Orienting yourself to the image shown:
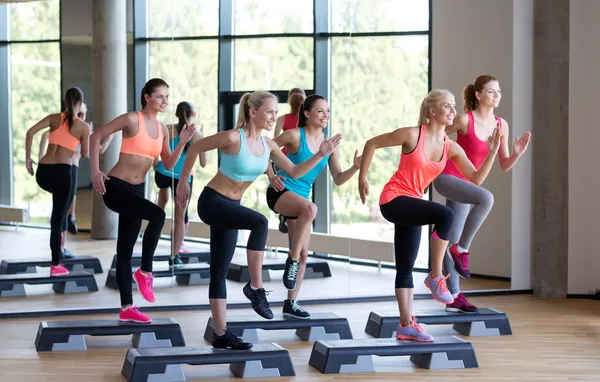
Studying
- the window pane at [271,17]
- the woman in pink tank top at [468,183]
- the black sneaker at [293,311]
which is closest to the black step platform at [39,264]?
the black sneaker at [293,311]

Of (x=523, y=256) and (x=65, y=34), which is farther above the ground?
(x=65, y=34)

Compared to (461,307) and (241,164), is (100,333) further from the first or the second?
(461,307)

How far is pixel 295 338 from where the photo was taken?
5.75 metres

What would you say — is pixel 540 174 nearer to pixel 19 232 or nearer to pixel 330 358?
pixel 330 358

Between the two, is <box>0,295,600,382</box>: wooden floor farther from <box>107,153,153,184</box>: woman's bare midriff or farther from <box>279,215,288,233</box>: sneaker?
<box>107,153,153,184</box>: woman's bare midriff

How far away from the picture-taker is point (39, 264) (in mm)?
6832

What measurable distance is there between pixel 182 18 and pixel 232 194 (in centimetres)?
245

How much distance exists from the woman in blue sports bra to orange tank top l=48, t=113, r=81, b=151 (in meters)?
2.04

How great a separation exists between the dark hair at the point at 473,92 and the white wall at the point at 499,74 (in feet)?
4.12

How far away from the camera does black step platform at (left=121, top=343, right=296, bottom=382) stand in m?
Answer: 4.52

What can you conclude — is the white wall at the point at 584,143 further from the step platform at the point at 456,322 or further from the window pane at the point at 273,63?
the window pane at the point at 273,63

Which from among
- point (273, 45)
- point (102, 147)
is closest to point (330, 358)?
A: point (102, 147)

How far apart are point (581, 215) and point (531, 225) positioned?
0.41 metres

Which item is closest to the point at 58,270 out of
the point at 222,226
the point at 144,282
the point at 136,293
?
the point at 136,293
